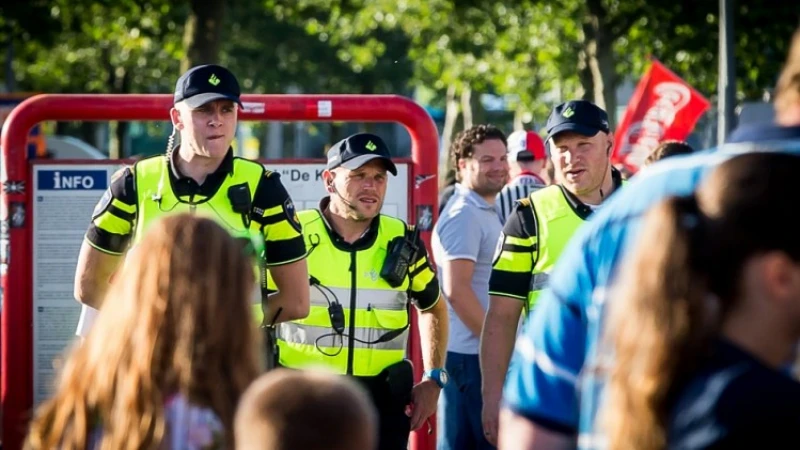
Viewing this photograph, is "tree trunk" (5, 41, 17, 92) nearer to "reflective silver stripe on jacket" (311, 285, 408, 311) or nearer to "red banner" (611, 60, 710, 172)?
"red banner" (611, 60, 710, 172)

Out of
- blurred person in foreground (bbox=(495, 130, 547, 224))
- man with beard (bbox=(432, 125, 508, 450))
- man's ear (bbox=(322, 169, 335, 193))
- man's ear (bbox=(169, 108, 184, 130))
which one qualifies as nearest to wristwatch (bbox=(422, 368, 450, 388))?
man's ear (bbox=(322, 169, 335, 193))

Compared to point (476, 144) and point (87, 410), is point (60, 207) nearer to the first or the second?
point (476, 144)

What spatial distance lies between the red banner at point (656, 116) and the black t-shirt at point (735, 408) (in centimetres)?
1191

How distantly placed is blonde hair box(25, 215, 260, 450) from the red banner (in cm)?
1141

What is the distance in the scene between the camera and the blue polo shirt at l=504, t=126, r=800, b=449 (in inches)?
118

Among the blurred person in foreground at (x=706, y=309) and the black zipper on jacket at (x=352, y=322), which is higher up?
the blurred person in foreground at (x=706, y=309)

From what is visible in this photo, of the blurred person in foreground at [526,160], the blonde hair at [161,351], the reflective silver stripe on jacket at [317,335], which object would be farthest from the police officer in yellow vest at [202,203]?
the blurred person in foreground at [526,160]

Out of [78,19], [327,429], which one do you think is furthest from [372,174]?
[78,19]

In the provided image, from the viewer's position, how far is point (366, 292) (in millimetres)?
6258

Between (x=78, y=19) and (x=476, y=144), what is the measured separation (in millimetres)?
17632

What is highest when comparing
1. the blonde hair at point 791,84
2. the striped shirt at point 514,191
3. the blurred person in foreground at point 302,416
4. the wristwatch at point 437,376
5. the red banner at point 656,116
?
the red banner at point 656,116

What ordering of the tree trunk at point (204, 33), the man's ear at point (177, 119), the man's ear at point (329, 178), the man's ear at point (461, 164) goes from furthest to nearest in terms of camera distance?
the tree trunk at point (204, 33), the man's ear at point (461, 164), the man's ear at point (329, 178), the man's ear at point (177, 119)

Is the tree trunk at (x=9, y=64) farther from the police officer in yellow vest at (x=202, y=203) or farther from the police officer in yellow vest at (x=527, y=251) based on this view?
the police officer in yellow vest at (x=527, y=251)

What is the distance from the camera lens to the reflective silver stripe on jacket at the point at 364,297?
20.4ft
